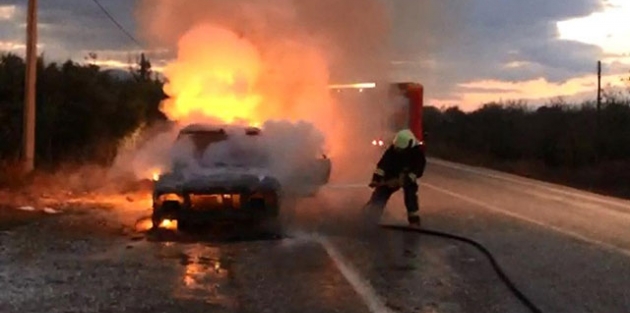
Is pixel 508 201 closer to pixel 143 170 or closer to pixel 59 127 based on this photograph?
pixel 143 170

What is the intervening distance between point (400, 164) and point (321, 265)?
15.3 feet

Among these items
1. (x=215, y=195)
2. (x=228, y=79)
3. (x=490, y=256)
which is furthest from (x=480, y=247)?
(x=228, y=79)

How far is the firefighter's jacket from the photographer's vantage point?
1598 cm

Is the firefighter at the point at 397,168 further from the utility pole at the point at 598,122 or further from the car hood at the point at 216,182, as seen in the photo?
the utility pole at the point at 598,122

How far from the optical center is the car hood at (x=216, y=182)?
14.9 metres

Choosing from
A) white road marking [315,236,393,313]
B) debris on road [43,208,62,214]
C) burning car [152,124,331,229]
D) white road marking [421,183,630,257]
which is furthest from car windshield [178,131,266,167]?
white road marking [421,183,630,257]

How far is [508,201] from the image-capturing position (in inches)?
837

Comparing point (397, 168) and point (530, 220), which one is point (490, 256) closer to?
point (397, 168)

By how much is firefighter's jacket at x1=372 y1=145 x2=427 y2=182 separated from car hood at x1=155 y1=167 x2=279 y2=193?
182 centimetres

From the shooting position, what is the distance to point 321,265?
38.4 feet

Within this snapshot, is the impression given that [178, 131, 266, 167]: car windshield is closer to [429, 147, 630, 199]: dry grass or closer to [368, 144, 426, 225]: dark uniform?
[368, 144, 426, 225]: dark uniform

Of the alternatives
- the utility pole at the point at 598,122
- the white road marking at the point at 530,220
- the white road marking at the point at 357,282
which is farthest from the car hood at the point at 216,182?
the utility pole at the point at 598,122

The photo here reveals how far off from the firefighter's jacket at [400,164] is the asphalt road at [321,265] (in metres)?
0.93

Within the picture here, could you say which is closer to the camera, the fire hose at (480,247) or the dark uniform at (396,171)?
the fire hose at (480,247)
